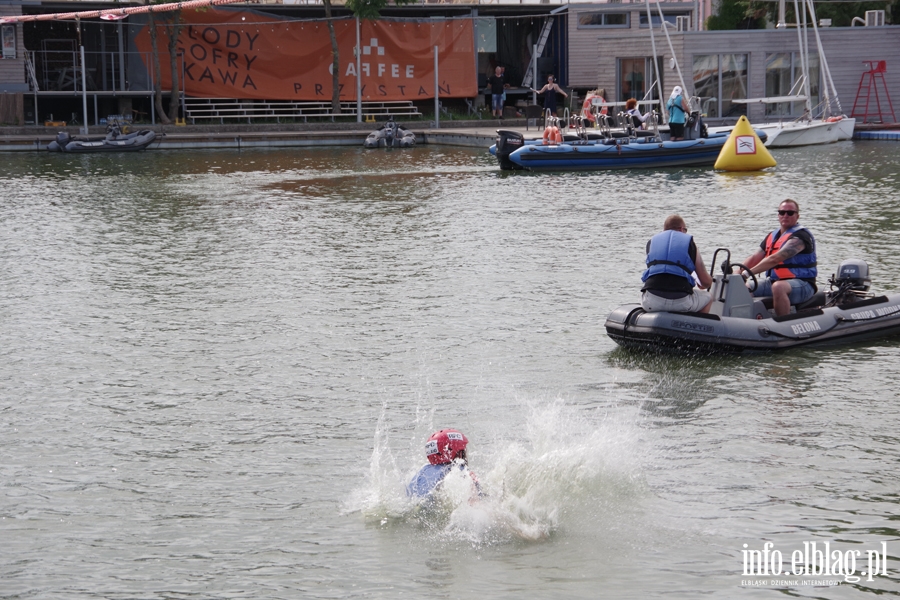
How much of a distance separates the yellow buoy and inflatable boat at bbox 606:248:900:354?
59.8 feet

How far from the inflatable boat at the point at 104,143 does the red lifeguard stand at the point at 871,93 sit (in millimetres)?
24827

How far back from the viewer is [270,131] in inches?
1753

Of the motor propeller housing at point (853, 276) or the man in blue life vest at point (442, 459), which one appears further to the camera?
the motor propeller housing at point (853, 276)

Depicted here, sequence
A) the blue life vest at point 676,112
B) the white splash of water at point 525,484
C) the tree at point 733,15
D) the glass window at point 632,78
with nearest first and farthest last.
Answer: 1. the white splash of water at point 525,484
2. the blue life vest at point 676,112
3. the glass window at point 632,78
4. the tree at point 733,15

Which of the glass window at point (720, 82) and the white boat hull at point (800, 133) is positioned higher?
the glass window at point (720, 82)

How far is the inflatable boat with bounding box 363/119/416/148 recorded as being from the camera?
41.4 meters

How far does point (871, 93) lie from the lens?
141 ft

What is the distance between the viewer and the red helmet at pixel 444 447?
7738 mm

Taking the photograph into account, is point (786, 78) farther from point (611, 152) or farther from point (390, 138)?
point (390, 138)

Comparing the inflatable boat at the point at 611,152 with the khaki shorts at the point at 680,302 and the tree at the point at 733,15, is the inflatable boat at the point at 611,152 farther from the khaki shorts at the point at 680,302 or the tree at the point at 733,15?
the tree at the point at 733,15

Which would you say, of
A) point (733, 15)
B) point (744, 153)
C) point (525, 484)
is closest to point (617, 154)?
A: point (744, 153)

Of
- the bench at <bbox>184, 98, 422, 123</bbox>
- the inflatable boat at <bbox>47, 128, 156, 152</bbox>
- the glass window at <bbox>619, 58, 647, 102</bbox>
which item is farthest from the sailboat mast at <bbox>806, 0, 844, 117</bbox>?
the inflatable boat at <bbox>47, 128, 156, 152</bbox>

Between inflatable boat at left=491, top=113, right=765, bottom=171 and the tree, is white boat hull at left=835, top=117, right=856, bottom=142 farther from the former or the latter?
the tree

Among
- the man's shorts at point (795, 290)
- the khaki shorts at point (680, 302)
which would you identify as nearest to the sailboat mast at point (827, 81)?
the man's shorts at point (795, 290)
